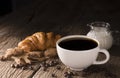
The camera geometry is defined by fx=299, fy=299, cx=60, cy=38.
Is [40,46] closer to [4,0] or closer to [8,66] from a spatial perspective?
[8,66]

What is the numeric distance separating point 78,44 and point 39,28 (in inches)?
17.3

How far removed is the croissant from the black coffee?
3.6 inches

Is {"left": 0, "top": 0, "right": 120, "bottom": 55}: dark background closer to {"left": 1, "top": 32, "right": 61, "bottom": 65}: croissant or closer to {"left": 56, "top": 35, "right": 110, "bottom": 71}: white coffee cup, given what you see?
{"left": 1, "top": 32, "right": 61, "bottom": 65}: croissant

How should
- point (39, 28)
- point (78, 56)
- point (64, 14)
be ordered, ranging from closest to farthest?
point (78, 56), point (39, 28), point (64, 14)

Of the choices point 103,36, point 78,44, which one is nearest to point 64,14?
point 103,36

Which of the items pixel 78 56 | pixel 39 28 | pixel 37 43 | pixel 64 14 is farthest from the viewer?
pixel 64 14

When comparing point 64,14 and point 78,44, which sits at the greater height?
point 78,44

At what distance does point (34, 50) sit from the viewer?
3.17 feet

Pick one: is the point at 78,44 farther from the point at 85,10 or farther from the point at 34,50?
the point at 85,10

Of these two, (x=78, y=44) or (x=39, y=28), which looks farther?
(x=39, y=28)

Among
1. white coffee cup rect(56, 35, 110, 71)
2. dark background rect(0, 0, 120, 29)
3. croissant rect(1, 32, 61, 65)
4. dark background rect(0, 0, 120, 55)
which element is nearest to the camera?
white coffee cup rect(56, 35, 110, 71)

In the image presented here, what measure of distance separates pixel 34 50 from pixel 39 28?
0.31 meters

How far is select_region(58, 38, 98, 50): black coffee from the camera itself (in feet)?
2.73

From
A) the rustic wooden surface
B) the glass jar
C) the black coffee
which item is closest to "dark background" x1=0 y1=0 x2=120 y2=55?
the rustic wooden surface
